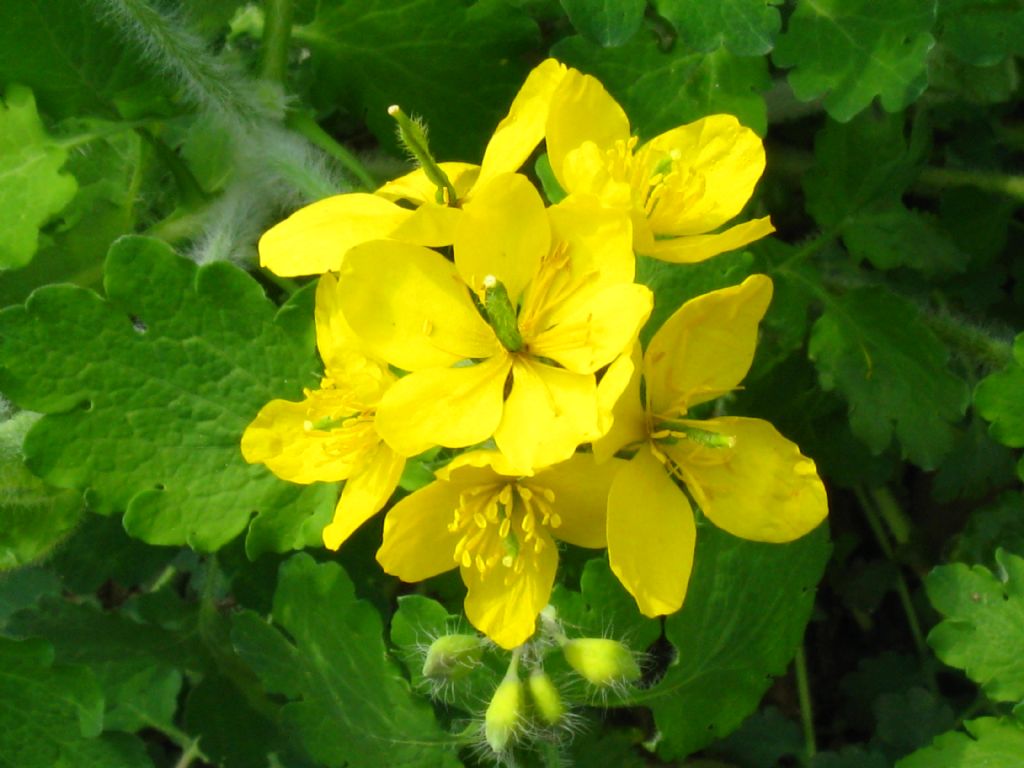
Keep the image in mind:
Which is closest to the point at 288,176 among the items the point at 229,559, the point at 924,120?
the point at 229,559

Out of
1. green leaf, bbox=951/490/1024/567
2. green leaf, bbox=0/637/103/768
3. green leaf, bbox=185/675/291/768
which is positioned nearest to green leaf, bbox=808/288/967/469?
green leaf, bbox=951/490/1024/567

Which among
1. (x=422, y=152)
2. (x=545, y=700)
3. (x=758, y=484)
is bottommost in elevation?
(x=545, y=700)

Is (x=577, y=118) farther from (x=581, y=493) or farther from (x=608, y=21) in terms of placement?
(x=581, y=493)

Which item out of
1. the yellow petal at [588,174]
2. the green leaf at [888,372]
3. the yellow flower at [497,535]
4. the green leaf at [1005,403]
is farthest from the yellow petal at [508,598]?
the green leaf at [1005,403]

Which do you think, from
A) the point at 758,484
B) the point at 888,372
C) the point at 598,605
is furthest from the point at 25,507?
the point at 888,372

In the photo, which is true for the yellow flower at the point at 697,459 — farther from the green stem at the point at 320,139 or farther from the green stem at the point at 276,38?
the green stem at the point at 276,38

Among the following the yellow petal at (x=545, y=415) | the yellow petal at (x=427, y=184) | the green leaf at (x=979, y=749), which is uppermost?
the yellow petal at (x=427, y=184)
